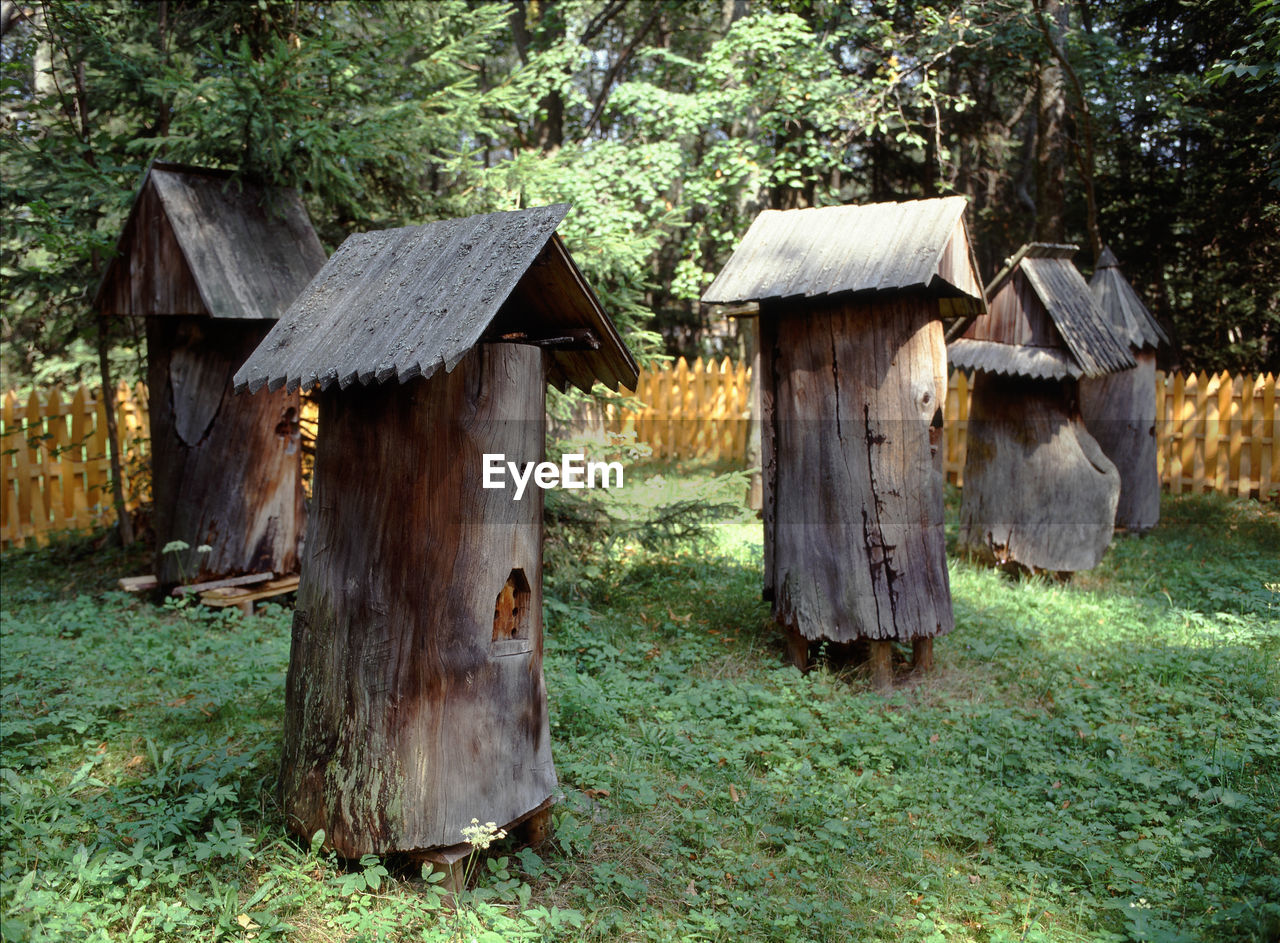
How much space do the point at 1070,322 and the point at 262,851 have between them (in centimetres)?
716

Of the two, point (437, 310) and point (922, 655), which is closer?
point (437, 310)

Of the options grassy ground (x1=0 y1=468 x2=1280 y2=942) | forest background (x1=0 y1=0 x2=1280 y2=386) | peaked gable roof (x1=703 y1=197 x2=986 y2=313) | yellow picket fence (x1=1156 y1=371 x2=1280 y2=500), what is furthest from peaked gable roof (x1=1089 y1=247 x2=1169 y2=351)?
peaked gable roof (x1=703 y1=197 x2=986 y2=313)

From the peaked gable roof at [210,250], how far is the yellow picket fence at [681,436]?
50.7 inches

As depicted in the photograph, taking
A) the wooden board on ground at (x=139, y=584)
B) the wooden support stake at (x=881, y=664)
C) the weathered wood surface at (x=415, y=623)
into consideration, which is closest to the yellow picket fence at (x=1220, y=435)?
the wooden support stake at (x=881, y=664)

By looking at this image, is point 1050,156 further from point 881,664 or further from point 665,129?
point 881,664

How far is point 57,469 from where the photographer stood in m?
9.47

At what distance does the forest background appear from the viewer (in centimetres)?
718

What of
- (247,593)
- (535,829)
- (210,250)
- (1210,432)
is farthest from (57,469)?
(1210,432)

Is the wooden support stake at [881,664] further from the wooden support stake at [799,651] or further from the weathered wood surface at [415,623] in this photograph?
the weathered wood surface at [415,623]

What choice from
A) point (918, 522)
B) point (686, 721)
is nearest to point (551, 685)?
point (686, 721)

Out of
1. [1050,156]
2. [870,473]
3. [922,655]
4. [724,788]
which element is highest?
[1050,156]

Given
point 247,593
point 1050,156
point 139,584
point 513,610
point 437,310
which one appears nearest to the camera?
point 437,310

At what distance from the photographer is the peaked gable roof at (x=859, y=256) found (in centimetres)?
543

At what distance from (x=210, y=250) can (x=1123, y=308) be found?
8.81 m
